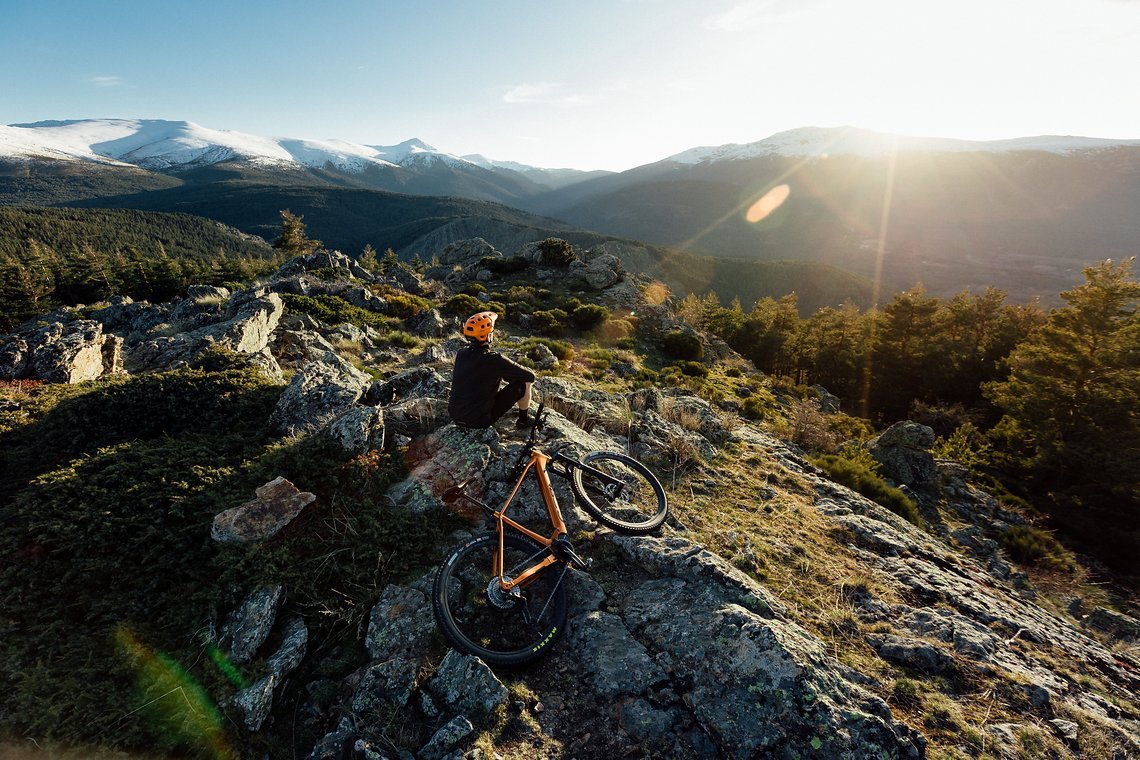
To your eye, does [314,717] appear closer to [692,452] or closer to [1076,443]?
[692,452]

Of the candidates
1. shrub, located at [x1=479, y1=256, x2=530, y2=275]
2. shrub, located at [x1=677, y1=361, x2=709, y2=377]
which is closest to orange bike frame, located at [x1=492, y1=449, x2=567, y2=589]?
shrub, located at [x1=677, y1=361, x2=709, y2=377]

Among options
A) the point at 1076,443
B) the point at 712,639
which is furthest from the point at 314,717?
the point at 1076,443

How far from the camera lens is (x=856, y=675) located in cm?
452

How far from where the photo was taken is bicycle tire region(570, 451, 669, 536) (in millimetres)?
6098

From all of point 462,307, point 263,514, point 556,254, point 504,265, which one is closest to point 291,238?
point 504,265

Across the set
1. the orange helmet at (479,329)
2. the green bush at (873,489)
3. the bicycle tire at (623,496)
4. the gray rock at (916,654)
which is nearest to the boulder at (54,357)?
the orange helmet at (479,329)

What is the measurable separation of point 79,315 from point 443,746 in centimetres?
2826

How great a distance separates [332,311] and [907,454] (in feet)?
76.7

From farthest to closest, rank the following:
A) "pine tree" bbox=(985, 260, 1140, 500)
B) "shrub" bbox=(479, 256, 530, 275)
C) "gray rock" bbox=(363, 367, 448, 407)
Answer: "shrub" bbox=(479, 256, 530, 275) < "pine tree" bbox=(985, 260, 1140, 500) < "gray rock" bbox=(363, 367, 448, 407)

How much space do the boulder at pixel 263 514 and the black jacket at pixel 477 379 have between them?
2.33m

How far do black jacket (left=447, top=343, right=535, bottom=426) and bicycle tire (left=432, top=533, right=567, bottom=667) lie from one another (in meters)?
1.81

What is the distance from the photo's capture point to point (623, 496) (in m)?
6.80

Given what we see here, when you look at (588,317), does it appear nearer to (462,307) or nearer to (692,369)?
(692,369)

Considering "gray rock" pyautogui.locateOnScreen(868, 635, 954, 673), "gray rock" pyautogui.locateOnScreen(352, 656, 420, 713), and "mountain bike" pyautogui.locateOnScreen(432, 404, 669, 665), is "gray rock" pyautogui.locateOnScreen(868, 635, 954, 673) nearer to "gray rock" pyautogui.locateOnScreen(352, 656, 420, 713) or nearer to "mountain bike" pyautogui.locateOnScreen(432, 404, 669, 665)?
"mountain bike" pyautogui.locateOnScreen(432, 404, 669, 665)
